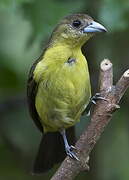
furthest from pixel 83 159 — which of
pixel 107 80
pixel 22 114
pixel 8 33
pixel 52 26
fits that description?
pixel 8 33

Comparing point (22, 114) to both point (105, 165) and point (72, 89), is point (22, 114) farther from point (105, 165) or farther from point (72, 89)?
point (72, 89)

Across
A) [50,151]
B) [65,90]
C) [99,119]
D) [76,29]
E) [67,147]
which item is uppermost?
[76,29]

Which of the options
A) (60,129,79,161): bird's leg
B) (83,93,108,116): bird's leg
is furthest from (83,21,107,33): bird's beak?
(60,129,79,161): bird's leg

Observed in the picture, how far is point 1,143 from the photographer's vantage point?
257 inches

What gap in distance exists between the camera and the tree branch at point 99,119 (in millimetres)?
4211

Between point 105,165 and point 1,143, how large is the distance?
3.32 ft

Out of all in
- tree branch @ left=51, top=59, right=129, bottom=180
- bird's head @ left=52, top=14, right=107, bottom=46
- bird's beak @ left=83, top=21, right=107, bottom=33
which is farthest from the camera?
bird's head @ left=52, top=14, right=107, bottom=46

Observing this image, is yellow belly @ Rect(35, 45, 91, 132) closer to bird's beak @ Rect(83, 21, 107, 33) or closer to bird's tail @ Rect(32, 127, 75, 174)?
bird's beak @ Rect(83, 21, 107, 33)

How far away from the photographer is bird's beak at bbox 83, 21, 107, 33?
4.98m

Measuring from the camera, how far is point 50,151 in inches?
218

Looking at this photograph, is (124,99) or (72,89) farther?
(124,99)

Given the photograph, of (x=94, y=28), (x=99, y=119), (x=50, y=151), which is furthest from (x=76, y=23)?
(x=99, y=119)

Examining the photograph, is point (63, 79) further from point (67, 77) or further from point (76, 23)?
point (76, 23)

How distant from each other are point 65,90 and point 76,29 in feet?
1.60
